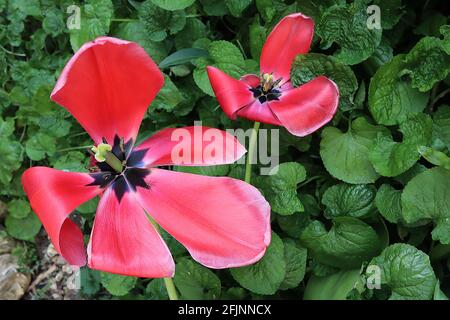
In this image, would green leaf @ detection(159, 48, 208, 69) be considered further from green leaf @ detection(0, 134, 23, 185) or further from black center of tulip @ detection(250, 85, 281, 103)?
green leaf @ detection(0, 134, 23, 185)

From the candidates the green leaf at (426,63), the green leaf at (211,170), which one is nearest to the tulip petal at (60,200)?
the green leaf at (211,170)

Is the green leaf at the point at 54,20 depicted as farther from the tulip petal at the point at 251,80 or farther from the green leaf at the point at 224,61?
the tulip petal at the point at 251,80

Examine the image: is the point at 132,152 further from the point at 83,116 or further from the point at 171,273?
the point at 171,273

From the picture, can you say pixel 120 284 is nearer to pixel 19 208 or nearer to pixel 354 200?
pixel 19 208

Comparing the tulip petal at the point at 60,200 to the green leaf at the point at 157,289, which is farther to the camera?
the green leaf at the point at 157,289

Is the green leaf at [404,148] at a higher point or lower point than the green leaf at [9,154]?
higher

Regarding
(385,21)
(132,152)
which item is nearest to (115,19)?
(132,152)
